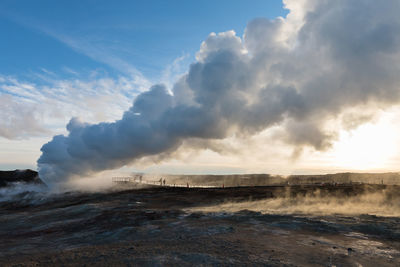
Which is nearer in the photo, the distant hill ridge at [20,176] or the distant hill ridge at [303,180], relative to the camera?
the distant hill ridge at [20,176]

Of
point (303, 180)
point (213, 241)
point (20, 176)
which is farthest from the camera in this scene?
point (303, 180)

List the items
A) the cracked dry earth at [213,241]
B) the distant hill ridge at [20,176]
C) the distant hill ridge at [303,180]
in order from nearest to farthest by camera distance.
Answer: the cracked dry earth at [213,241]
the distant hill ridge at [20,176]
the distant hill ridge at [303,180]

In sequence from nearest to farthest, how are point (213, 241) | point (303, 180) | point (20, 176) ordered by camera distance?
point (213, 241), point (20, 176), point (303, 180)

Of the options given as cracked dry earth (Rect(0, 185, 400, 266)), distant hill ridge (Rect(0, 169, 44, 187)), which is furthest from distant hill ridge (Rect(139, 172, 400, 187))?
cracked dry earth (Rect(0, 185, 400, 266))

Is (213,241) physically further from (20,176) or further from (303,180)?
(303,180)

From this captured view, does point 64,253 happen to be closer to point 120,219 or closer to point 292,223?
point 120,219

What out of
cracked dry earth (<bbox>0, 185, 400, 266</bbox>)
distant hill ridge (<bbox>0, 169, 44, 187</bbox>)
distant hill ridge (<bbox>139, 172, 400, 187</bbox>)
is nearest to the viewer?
cracked dry earth (<bbox>0, 185, 400, 266</bbox>)

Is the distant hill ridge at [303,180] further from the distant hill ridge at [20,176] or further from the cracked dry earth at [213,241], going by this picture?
the cracked dry earth at [213,241]

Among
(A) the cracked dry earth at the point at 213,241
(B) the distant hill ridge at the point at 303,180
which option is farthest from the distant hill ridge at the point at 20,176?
(A) the cracked dry earth at the point at 213,241

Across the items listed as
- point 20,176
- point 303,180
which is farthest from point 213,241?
point 303,180

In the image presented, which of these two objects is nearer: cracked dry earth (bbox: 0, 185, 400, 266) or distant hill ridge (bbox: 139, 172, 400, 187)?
cracked dry earth (bbox: 0, 185, 400, 266)

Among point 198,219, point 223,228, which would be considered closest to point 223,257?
point 223,228

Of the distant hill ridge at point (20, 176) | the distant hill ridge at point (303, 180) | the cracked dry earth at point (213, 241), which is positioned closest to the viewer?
the cracked dry earth at point (213, 241)

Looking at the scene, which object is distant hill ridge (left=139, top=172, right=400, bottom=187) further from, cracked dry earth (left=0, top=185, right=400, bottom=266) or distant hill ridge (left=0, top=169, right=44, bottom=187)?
cracked dry earth (left=0, top=185, right=400, bottom=266)
